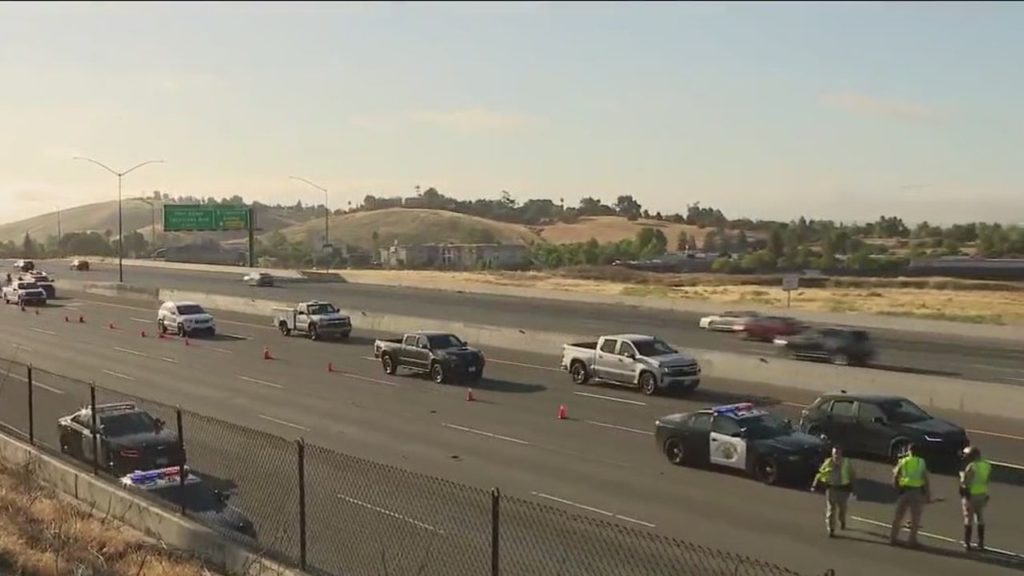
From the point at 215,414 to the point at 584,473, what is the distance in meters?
11.0

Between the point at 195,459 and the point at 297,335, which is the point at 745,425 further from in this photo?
the point at 297,335

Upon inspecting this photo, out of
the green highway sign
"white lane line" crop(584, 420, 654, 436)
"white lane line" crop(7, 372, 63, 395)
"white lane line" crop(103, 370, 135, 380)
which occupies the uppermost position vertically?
the green highway sign

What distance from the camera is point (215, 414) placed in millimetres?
26406

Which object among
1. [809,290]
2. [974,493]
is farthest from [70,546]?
[809,290]

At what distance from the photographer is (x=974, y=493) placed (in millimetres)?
14477

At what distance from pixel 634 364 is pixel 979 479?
54.0 feet

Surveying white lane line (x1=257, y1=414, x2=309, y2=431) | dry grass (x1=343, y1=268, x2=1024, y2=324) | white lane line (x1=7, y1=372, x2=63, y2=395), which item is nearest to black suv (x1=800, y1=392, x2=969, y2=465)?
white lane line (x1=257, y1=414, x2=309, y2=431)

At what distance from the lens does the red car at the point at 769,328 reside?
46059 millimetres

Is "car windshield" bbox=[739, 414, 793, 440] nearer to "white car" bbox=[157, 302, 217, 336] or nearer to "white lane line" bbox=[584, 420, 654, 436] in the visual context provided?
"white lane line" bbox=[584, 420, 654, 436]

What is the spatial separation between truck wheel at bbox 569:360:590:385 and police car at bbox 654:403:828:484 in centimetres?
1128

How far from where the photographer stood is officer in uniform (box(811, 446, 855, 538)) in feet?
49.4

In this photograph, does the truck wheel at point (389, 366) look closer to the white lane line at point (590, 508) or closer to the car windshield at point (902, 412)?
the car windshield at point (902, 412)

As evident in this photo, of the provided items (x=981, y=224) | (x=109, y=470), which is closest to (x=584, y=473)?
(x=109, y=470)

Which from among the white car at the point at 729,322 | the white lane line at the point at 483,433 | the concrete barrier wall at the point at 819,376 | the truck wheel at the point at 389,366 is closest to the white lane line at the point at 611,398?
the concrete barrier wall at the point at 819,376
